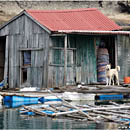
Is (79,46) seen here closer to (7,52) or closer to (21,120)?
(7,52)

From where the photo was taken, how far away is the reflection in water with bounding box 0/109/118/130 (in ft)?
53.1

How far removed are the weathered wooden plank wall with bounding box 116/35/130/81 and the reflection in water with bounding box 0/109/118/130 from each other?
12.7 metres

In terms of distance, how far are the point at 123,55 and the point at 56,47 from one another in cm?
471

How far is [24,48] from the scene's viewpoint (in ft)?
98.7

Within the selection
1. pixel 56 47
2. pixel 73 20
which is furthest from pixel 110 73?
pixel 73 20

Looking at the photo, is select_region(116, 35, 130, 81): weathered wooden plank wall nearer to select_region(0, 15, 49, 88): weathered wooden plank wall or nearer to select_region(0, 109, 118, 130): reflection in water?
select_region(0, 15, 49, 88): weathered wooden plank wall

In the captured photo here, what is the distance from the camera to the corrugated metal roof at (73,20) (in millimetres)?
29539

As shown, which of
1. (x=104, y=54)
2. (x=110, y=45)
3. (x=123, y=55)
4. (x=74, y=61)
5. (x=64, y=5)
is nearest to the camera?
(x=74, y=61)

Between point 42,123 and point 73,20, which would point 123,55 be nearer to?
point 73,20

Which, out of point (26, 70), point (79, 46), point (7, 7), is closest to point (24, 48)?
point (26, 70)

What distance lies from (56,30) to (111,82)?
5.27m

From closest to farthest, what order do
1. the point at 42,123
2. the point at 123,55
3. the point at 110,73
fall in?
the point at 42,123 < the point at 110,73 < the point at 123,55

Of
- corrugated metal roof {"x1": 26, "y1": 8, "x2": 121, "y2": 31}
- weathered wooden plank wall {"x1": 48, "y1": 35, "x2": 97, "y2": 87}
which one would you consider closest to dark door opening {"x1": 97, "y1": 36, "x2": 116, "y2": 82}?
weathered wooden plank wall {"x1": 48, "y1": 35, "x2": 97, "y2": 87}

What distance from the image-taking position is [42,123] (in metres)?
17.1
